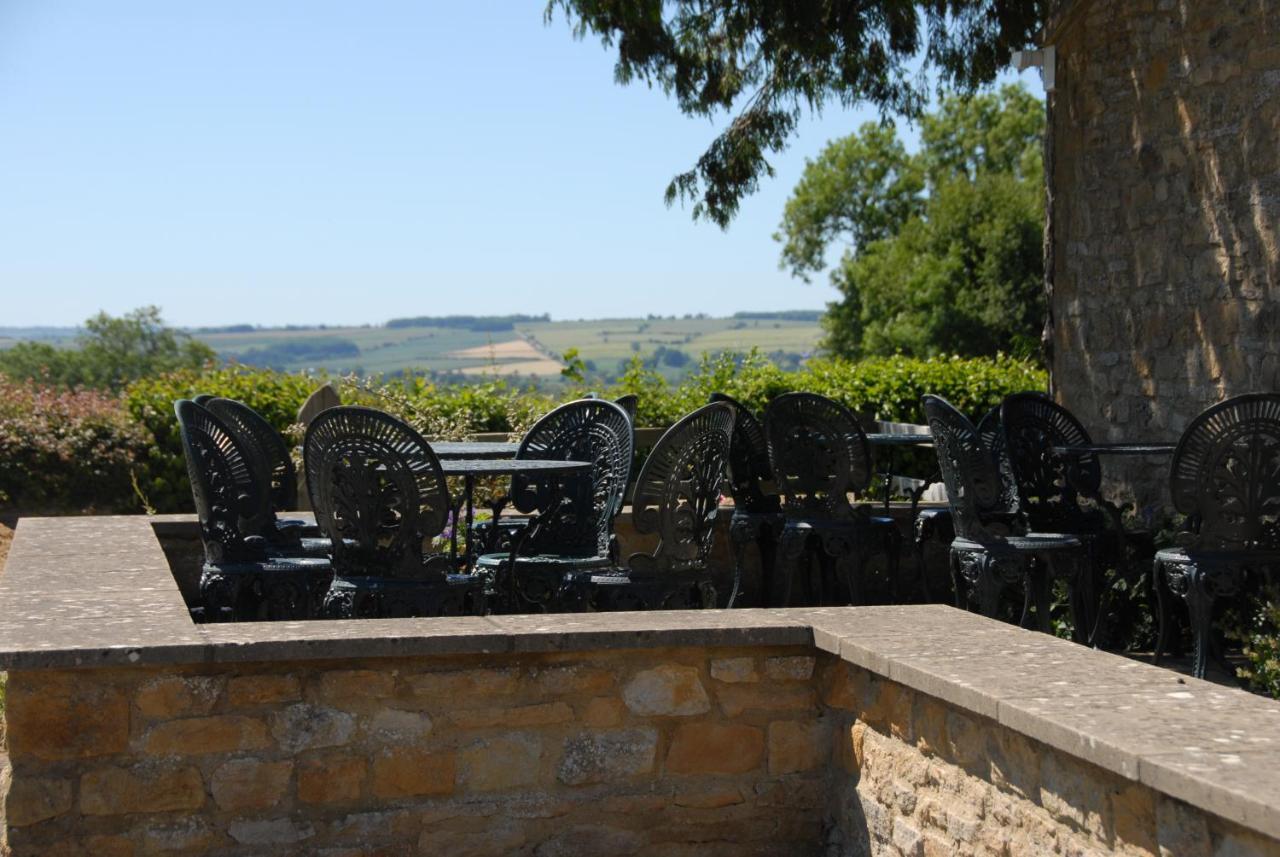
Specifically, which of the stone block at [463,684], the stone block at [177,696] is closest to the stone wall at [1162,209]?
the stone block at [463,684]

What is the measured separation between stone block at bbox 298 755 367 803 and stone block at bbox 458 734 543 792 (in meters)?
0.27

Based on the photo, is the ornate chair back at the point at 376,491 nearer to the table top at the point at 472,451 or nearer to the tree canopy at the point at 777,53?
the table top at the point at 472,451

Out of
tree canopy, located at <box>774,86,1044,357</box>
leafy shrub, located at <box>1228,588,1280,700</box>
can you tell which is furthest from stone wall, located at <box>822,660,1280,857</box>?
tree canopy, located at <box>774,86,1044,357</box>

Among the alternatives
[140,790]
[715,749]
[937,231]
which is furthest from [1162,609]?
[937,231]

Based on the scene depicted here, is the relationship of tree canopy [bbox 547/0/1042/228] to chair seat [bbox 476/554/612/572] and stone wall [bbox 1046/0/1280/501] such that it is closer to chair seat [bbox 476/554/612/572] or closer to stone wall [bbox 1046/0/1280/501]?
stone wall [bbox 1046/0/1280/501]

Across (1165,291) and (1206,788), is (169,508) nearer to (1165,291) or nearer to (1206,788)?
(1165,291)

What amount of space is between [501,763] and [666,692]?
0.48 metres

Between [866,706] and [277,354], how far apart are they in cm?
8871

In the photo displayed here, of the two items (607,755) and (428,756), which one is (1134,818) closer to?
(607,755)

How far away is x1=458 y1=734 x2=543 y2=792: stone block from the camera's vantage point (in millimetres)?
3947

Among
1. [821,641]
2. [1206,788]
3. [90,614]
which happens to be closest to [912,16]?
[821,641]

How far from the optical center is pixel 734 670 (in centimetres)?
409

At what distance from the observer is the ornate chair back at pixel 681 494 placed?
5.23 meters

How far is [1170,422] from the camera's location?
763 centimetres
